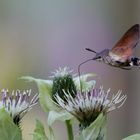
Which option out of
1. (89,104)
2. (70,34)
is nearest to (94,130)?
(89,104)

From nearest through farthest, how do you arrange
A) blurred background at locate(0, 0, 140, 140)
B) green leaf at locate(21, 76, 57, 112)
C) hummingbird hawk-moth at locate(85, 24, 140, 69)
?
hummingbird hawk-moth at locate(85, 24, 140, 69)
green leaf at locate(21, 76, 57, 112)
blurred background at locate(0, 0, 140, 140)

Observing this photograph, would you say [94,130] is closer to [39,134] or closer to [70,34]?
[39,134]

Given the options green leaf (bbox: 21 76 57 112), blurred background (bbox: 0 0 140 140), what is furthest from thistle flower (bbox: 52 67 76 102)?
blurred background (bbox: 0 0 140 140)

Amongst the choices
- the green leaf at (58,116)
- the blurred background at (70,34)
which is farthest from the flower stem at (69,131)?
the blurred background at (70,34)

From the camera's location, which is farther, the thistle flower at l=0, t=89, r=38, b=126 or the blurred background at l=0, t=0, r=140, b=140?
the blurred background at l=0, t=0, r=140, b=140

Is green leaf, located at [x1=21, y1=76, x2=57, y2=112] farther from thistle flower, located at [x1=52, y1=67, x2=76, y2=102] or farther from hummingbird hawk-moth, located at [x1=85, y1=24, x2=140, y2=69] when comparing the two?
hummingbird hawk-moth, located at [x1=85, y1=24, x2=140, y2=69]
